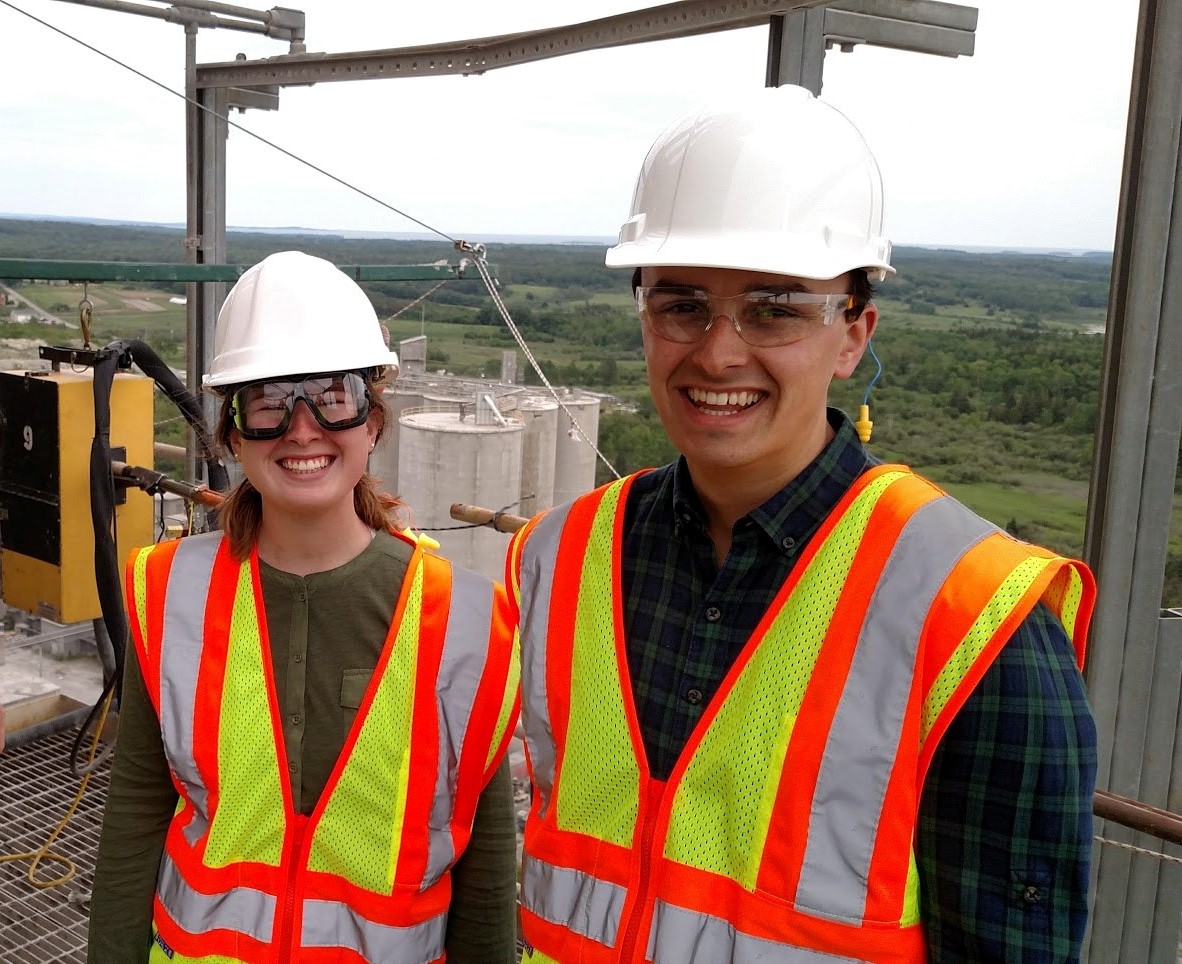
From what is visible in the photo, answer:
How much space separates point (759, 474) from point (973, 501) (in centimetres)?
2705

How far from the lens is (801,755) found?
130 centimetres

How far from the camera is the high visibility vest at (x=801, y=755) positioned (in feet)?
4.05

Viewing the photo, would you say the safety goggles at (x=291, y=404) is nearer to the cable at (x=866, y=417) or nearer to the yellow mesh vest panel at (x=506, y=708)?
the yellow mesh vest panel at (x=506, y=708)

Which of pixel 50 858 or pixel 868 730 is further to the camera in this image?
pixel 50 858

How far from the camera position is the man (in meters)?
1.17

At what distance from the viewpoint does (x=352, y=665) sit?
1864mm

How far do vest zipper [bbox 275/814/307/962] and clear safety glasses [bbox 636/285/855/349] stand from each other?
1.03m

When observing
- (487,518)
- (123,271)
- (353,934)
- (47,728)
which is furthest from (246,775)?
(47,728)

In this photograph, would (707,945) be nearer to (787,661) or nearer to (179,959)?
(787,661)

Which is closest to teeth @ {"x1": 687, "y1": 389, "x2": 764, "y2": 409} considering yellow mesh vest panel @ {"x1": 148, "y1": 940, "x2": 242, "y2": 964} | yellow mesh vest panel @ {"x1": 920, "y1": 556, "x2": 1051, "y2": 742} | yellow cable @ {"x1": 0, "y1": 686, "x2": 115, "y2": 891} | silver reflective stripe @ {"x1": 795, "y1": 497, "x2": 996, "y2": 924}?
silver reflective stripe @ {"x1": 795, "y1": 497, "x2": 996, "y2": 924}

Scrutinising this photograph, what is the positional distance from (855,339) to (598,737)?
2.03ft

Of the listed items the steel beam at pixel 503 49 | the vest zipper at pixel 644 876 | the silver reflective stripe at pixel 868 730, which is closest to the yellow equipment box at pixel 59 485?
the steel beam at pixel 503 49

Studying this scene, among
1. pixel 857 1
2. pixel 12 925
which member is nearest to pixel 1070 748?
pixel 857 1

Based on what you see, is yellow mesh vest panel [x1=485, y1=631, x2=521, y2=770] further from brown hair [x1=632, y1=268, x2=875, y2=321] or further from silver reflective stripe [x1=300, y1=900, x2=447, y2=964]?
brown hair [x1=632, y1=268, x2=875, y2=321]
